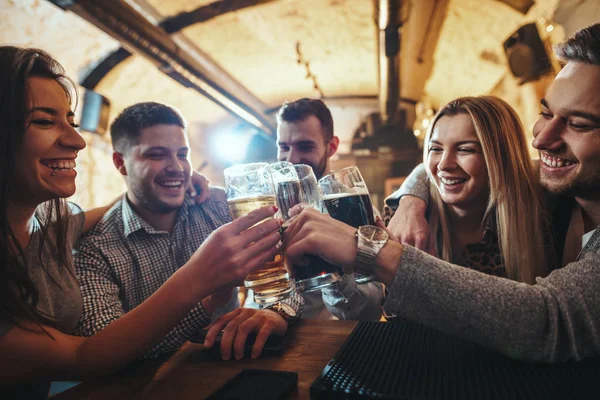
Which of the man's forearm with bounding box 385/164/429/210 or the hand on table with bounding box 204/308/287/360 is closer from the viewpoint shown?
the hand on table with bounding box 204/308/287/360

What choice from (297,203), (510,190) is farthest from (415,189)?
(297,203)

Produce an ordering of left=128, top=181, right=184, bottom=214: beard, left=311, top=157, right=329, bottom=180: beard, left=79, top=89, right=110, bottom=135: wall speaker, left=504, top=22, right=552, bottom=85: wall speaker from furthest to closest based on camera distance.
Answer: left=79, top=89, right=110, bottom=135: wall speaker → left=504, top=22, right=552, bottom=85: wall speaker → left=311, top=157, right=329, bottom=180: beard → left=128, top=181, right=184, bottom=214: beard

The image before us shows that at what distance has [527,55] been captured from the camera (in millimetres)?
3168

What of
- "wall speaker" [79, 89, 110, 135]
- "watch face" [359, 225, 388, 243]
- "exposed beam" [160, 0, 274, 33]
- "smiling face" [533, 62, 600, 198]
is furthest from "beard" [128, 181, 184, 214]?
"wall speaker" [79, 89, 110, 135]

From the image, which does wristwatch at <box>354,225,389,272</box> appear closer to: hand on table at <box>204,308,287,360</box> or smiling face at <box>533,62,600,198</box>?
hand on table at <box>204,308,287,360</box>

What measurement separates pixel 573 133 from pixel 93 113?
14.8 feet

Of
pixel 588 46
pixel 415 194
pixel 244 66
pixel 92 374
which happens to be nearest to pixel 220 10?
pixel 244 66

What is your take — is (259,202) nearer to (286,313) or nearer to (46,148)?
(286,313)

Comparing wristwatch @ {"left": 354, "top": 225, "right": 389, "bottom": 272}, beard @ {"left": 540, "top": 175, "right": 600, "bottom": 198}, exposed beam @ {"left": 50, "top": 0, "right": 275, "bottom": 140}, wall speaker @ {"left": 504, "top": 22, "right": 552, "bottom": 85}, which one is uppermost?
exposed beam @ {"left": 50, "top": 0, "right": 275, "bottom": 140}

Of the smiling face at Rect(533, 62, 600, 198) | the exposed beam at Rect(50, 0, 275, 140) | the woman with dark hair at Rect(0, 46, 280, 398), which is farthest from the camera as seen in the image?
the exposed beam at Rect(50, 0, 275, 140)

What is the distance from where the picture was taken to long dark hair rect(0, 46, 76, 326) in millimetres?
896

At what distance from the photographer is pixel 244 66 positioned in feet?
16.3

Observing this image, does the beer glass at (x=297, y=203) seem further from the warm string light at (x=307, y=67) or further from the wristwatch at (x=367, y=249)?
the warm string light at (x=307, y=67)

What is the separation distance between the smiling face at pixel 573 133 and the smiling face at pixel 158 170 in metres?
1.64
